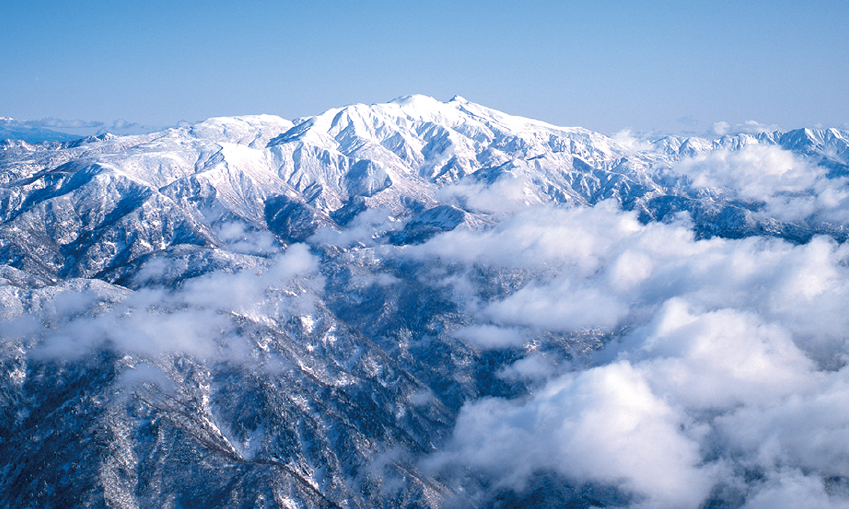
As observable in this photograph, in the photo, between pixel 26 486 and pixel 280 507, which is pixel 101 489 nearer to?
pixel 26 486

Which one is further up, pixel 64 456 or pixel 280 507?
pixel 64 456

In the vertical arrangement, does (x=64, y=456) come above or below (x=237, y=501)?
above

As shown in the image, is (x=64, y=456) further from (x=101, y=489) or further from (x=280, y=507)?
(x=280, y=507)

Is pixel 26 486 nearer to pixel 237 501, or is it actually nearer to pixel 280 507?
pixel 237 501

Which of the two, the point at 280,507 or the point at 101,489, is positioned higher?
Answer: the point at 101,489

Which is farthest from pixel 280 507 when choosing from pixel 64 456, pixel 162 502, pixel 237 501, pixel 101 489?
pixel 64 456

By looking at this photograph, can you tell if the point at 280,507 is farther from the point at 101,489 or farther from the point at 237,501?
the point at 101,489

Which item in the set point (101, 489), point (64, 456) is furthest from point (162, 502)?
point (64, 456)
